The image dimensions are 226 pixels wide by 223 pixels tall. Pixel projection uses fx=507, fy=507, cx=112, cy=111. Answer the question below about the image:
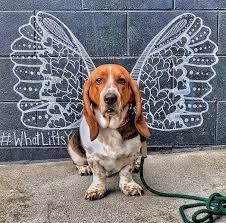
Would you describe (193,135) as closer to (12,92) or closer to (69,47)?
(69,47)

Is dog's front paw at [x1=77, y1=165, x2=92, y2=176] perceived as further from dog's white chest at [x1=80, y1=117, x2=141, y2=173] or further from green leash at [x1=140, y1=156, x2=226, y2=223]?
green leash at [x1=140, y1=156, x2=226, y2=223]

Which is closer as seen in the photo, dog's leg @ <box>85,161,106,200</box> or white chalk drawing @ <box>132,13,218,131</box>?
dog's leg @ <box>85,161,106,200</box>

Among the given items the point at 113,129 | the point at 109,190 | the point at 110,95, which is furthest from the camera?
the point at 109,190

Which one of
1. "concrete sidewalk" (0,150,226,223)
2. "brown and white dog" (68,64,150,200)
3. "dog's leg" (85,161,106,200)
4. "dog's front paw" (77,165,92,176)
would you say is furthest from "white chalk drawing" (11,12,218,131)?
"dog's leg" (85,161,106,200)

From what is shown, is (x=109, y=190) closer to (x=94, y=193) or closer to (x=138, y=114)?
(x=94, y=193)

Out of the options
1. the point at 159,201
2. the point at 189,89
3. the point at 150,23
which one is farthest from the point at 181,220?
the point at 150,23

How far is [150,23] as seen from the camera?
450 cm

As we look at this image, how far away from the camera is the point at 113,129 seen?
11.5 ft

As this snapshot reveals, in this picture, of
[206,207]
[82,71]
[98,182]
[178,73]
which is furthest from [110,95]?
[178,73]

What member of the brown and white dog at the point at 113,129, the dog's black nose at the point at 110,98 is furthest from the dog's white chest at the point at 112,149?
the dog's black nose at the point at 110,98

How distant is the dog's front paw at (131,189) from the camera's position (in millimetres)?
3525

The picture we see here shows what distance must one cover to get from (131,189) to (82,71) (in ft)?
4.58

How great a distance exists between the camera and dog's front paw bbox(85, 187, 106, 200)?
137 inches

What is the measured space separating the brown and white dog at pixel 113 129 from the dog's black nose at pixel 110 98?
0.22 feet
